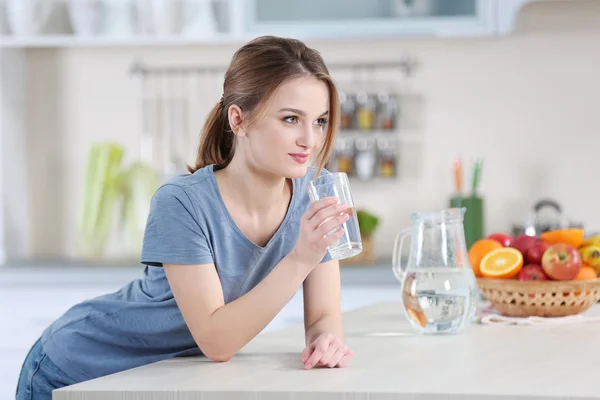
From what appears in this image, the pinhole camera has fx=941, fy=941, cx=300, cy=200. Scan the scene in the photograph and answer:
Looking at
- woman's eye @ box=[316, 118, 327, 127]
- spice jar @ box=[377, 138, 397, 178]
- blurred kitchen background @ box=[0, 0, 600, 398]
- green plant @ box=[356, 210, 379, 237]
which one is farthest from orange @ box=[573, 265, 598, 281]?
spice jar @ box=[377, 138, 397, 178]

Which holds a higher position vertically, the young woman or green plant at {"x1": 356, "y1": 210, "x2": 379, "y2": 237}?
the young woman

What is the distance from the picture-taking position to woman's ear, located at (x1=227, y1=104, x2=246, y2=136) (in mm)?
1482

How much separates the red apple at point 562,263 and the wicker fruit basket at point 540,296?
0.04 feet

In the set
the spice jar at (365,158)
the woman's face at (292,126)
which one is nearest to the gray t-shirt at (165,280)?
the woman's face at (292,126)

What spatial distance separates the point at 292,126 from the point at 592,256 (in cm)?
67

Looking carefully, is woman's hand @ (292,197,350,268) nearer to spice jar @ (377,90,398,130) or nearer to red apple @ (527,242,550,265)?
red apple @ (527,242,550,265)

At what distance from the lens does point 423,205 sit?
3.65 m

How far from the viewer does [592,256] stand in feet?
5.68

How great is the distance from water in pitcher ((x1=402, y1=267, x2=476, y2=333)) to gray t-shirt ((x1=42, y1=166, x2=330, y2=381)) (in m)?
0.22

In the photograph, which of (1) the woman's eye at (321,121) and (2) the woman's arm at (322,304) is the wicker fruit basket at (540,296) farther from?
(1) the woman's eye at (321,121)

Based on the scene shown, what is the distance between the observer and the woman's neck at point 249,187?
152 centimetres

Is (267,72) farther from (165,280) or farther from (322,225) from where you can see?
(165,280)

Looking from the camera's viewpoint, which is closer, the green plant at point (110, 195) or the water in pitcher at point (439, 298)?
the water in pitcher at point (439, 298)

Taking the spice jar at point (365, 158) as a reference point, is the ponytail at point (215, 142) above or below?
above
